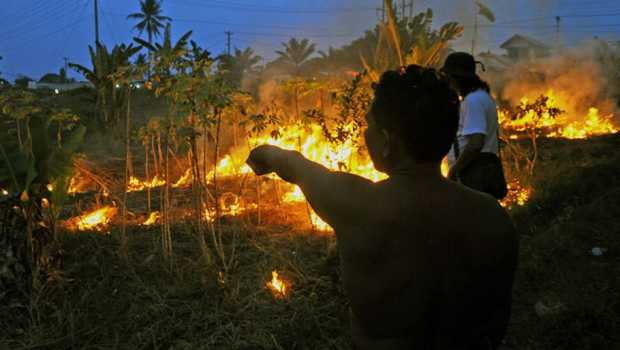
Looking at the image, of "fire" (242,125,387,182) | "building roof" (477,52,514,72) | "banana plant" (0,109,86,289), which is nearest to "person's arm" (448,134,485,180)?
"fire" (242,125,387,182)

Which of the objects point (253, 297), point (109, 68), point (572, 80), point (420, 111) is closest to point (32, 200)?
point (253, 297)

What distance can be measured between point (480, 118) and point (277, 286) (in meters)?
2.35

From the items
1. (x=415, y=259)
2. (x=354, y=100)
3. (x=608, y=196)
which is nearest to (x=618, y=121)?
(x=608, y=196)

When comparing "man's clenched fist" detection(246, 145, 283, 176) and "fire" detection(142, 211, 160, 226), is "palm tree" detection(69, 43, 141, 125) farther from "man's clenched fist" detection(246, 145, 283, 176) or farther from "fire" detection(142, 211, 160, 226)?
"man's clenched fist" detection(246, 145, 283, 176)

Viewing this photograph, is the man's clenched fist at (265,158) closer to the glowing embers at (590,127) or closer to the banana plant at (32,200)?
the banana plant at (32,200)

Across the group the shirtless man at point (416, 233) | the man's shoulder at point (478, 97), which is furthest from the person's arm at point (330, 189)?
the man's shoulder at point (478, 97)

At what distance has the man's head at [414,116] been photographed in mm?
1422

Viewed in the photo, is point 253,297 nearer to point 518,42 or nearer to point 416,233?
point 416,233

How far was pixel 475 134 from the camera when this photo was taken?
3.59 m

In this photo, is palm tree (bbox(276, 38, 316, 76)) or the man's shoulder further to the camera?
palm tree (bbox(276, 38, 316, 76))

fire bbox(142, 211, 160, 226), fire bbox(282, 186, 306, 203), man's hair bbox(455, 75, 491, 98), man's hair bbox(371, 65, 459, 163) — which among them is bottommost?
fire bbox(142, 211, 160, 226)

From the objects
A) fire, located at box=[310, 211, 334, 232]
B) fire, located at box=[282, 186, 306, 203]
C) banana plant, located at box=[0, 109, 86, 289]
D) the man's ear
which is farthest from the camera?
fire, located at box=[282, 186, 306, 203]

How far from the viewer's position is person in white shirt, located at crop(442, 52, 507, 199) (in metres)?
3.60

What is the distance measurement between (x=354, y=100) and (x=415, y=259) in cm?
424
